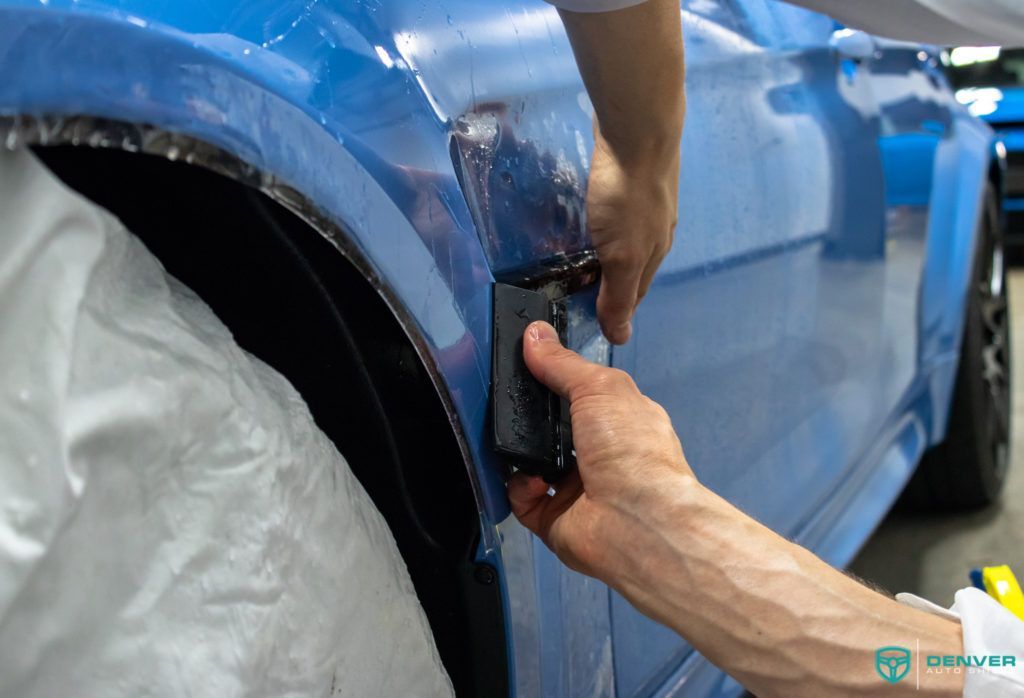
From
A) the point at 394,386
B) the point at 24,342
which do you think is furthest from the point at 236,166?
the point at 394,386

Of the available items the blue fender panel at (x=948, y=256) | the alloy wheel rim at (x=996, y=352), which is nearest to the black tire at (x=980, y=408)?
the alloy wheel rim at (x=996, y=352)

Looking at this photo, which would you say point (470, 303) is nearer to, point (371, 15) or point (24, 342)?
point (371, 15)

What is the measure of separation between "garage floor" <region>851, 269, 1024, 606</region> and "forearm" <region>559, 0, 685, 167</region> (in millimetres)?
1808

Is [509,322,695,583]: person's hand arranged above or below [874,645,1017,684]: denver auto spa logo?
above

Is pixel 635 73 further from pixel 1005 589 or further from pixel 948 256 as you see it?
pixel 948 256

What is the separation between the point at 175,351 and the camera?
0.70 meters

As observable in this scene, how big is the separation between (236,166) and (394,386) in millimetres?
295

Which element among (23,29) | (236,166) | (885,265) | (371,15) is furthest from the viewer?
(885,265)

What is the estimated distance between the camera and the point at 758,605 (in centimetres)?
92

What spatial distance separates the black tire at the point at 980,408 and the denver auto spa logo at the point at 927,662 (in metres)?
1.94

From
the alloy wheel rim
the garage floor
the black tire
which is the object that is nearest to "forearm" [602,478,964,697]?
the garage floor

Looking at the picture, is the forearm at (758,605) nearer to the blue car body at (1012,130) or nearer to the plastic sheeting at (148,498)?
the plastic sheeting at (148,498)

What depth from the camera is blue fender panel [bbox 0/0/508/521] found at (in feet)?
1.88

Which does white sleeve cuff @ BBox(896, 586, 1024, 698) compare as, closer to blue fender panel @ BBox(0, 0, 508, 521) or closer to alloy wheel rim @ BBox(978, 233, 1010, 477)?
blue fender panel @ BBox(0, 0, 508, 521)
